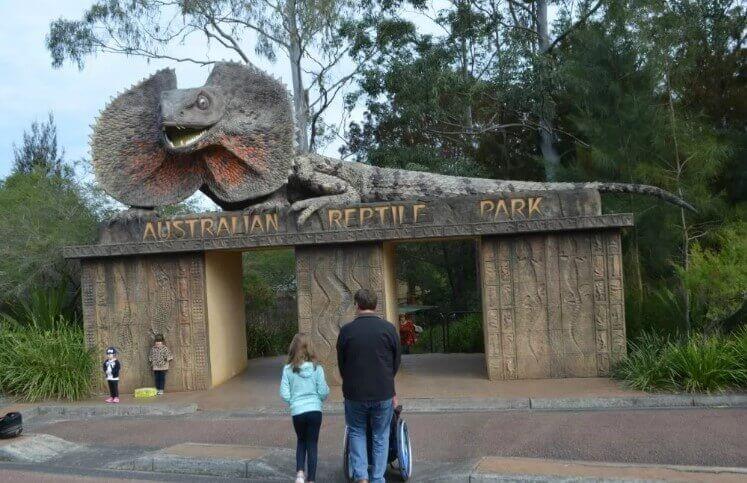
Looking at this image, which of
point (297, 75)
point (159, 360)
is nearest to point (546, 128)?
point (297, 75)

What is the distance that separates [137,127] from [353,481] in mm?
6937

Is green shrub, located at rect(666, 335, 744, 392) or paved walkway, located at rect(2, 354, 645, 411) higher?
green shrub, located at rect(666, 335, 744, 392)

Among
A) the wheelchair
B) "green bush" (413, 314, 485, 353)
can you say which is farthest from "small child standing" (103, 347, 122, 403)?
"green bush" (413, 314, 485, 353)

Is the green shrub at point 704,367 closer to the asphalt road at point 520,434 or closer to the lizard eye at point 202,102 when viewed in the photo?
the asphalt road at point 520,434

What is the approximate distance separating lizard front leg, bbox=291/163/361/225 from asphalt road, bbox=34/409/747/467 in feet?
9.52

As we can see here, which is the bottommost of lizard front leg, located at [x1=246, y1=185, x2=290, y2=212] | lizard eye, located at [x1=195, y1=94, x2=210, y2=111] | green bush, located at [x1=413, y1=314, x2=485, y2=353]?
green bush, located at [x1=413, y1=314, x2=485, y2=353]

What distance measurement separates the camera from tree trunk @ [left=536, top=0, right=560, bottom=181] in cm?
1483

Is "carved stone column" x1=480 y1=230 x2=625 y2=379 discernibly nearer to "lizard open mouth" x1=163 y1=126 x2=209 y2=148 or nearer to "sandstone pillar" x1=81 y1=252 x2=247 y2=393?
"sandstone pillar" x1=81 y1=252 x2=247 y2=393

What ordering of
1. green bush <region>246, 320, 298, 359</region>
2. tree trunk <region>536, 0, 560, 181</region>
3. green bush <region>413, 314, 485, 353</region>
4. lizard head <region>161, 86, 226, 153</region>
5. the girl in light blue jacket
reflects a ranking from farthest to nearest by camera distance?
tree trunk <region>536, 0, 560, 181</region> → green bush <region>246, 320, 298, 359</region> → green bush <region>413, 314, 485, 353</region> → lizard head <region>161, 86, 226, 153</region> → the girl in light blue jacket

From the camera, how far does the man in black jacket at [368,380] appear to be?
4.69 meters

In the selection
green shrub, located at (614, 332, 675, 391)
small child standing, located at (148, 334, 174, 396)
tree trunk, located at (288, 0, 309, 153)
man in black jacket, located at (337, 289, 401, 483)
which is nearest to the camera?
man in black jacket, located at (337, 289, 401, 483)

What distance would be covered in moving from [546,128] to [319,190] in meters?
8.33

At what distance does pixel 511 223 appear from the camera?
9.04 m

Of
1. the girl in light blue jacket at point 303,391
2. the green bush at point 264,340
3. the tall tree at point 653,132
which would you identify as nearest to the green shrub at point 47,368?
the green bush at point 264,340
